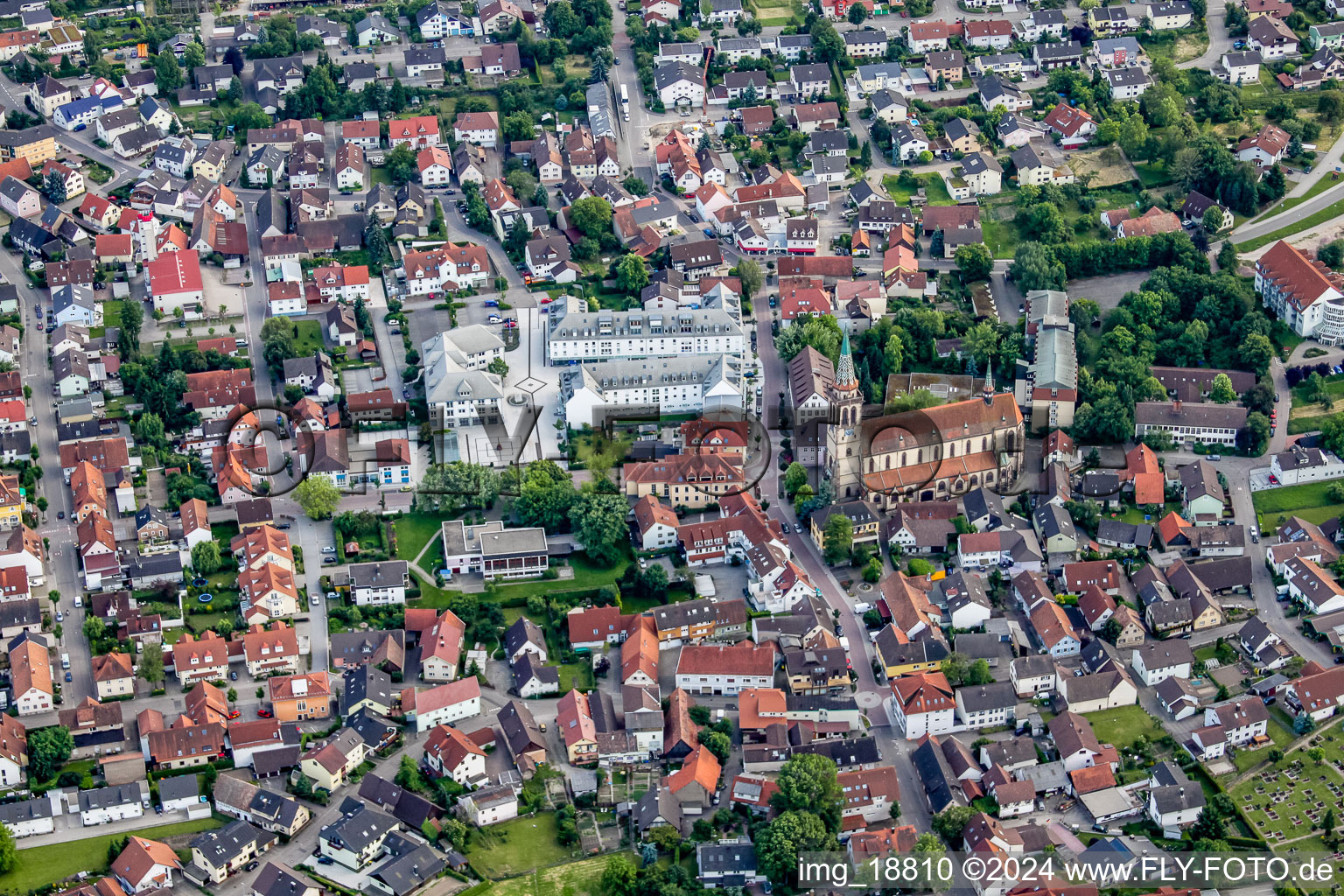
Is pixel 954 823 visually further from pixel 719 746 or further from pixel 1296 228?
pixel 1296 228

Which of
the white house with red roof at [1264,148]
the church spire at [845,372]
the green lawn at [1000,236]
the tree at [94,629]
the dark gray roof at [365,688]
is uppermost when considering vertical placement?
the white house with red roof at [1264,148]

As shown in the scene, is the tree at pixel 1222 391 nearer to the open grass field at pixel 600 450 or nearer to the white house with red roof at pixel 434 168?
the open grass field at pixel 600 450

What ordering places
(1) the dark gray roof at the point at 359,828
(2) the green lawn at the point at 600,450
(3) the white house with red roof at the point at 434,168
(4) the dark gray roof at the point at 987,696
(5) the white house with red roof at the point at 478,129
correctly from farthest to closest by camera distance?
(5) the white house with red roof at the point at 478,129 → (3) the white house with red roof at the point at 434,168 → (2) the green lawn at the point at 600,450 → (4) the dark gray roof at the point at 987,696 → (1) the dark gray roof at the point at 359,828

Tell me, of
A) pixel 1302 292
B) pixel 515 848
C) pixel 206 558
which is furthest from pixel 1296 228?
pixel 206 558

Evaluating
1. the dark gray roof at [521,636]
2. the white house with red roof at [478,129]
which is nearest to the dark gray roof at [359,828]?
the dark gray roof at [521,636]

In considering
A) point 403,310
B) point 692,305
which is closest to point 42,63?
point 403,310

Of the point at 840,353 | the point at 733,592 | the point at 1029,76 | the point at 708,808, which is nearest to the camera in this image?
the point at 708,808

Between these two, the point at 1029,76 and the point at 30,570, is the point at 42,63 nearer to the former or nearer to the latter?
the point at 30,570

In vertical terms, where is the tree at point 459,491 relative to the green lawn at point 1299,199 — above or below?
below
